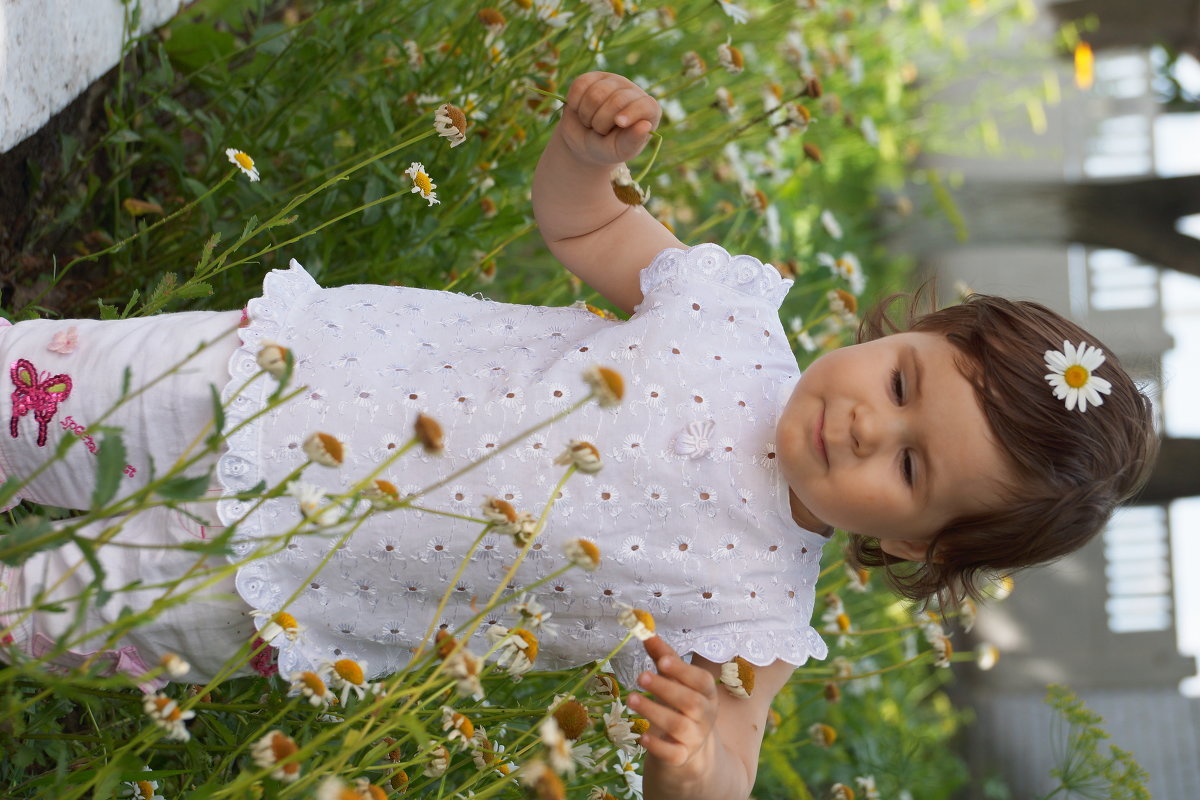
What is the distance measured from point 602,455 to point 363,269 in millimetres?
675

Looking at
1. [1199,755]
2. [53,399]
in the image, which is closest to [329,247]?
[53,399]

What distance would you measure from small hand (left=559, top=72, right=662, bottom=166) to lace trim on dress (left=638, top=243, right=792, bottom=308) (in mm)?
152

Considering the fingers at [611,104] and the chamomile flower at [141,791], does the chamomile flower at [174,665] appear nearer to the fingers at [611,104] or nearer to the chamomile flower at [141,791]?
the chamomile flower at [141,791]

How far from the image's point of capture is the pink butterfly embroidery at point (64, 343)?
3.94 feet

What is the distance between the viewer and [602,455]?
1245 millimetres

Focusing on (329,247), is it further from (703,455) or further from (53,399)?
(703,455)

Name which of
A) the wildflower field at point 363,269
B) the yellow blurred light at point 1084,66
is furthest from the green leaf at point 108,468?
the yellow blurred light at point 1084,66

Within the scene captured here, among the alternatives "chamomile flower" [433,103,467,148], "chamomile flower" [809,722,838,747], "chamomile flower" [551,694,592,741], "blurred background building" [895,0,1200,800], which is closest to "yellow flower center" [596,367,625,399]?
"chamomile flower" [551,694,592,741]

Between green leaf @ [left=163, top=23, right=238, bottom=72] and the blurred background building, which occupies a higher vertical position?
green leaf @ [left=163, top=23, right=238, bottom=72]

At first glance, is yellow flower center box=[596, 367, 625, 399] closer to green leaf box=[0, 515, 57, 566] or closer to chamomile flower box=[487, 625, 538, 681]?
chamomile flower box=[487, 625, 538, 681]

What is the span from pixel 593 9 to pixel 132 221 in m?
0.77

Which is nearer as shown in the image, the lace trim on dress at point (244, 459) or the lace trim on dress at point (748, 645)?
the lace trim on dress at point (244, 459)

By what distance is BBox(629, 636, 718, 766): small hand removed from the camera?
41.6 inches

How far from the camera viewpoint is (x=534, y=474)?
1.22m
